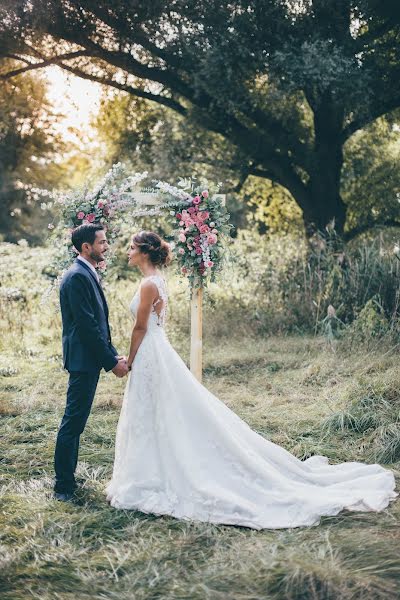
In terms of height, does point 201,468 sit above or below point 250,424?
above

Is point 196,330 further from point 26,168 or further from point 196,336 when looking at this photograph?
point 26,168

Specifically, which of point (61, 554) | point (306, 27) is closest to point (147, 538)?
point (61, 554)

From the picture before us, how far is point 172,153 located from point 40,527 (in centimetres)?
1128

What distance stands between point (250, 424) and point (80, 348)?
2.66 meters

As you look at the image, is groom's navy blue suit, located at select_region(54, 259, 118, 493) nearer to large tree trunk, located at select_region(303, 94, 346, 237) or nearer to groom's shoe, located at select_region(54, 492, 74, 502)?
groom's shoe, located at select_region(54, 492, 74, 502)

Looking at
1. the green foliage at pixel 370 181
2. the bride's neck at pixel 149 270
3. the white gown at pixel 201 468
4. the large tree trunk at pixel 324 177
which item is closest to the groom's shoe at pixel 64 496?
the white gown at pixel 201 468

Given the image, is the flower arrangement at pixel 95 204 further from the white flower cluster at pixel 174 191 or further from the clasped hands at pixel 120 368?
the clasped hands at pixel 120 368

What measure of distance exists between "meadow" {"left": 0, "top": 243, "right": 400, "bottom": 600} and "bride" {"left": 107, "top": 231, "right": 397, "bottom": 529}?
16 cm

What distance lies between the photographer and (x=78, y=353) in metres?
4.66

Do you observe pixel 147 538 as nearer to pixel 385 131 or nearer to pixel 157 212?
pixel 157 212

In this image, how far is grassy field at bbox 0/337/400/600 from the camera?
3346 millimetres

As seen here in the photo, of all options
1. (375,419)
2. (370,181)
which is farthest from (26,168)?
(375,419)

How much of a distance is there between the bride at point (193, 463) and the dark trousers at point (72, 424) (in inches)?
11.5

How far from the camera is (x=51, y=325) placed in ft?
40.5
